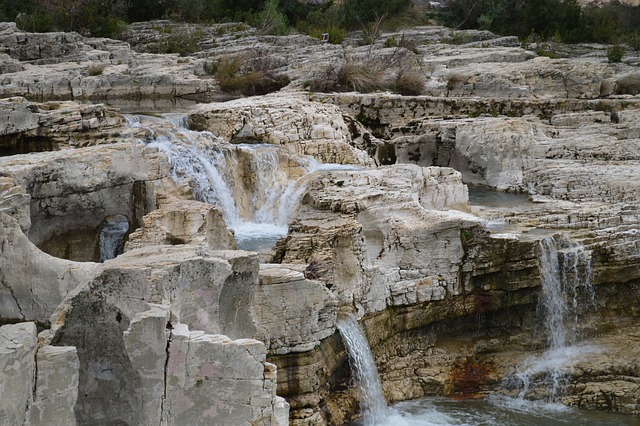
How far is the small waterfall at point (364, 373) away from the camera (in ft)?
42.8

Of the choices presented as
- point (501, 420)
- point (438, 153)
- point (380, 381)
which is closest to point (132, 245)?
point (380, 381)

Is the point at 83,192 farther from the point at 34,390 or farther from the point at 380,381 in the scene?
the point at 34,390

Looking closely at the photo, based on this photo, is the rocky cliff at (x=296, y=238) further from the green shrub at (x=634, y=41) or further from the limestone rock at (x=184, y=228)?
the green shrub at (x=634, y=41)

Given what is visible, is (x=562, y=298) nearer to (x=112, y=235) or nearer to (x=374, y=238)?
(x=374, y=238)

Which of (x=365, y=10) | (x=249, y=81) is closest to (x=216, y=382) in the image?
(x=249, y=81)

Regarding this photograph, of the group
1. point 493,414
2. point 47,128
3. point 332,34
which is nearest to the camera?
point 493,414

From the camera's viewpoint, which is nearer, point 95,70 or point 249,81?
point 95,70

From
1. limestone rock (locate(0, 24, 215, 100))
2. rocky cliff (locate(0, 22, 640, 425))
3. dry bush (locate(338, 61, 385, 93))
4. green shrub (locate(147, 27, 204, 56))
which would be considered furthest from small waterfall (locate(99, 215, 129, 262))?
green shrub (locate(147, 27, 204, 56))

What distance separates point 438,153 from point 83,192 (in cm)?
871

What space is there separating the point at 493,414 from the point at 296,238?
3570 millimetres

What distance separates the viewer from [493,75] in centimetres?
2395

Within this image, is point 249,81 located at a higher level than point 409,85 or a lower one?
lower

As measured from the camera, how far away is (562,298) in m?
15.2

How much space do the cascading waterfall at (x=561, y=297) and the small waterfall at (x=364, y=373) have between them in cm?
257
